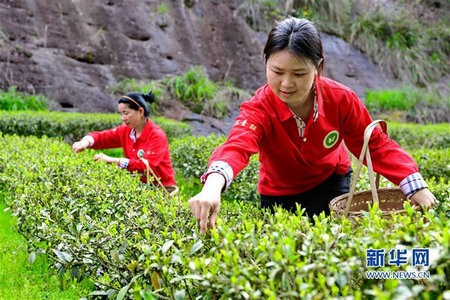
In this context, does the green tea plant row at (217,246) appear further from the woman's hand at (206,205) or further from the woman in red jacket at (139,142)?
the woman in red jacket at (139,142)

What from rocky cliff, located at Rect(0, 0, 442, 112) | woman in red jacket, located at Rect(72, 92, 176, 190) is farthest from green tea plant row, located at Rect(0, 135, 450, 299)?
rocky cliff, located at Rect(0, 0, 442, 112)

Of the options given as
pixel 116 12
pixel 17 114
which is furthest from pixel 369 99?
pixel 17 114

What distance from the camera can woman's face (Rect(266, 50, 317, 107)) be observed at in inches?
99.6

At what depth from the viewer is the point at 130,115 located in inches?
216

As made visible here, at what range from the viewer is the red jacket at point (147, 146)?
5.47 meters

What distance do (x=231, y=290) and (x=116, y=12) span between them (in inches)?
557

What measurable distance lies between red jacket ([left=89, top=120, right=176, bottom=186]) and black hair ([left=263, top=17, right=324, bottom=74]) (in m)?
2.99

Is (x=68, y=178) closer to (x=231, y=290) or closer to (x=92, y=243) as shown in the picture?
(x=92, y=243)

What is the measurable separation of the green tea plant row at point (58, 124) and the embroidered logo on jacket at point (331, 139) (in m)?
7.32

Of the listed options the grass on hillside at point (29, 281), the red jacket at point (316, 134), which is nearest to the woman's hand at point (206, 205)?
the red jacket at point (316, 134)

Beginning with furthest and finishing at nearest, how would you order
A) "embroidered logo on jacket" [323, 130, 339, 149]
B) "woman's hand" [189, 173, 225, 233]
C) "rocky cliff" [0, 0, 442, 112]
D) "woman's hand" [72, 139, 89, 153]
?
"rocky cliff" [0, 0, 442, 112], "woman's hand" [72, 139, 89, 153], "embroidered logo on jacket" [323, 130, 339, 149], "woman's hand" [189, 173, 225, 233]
